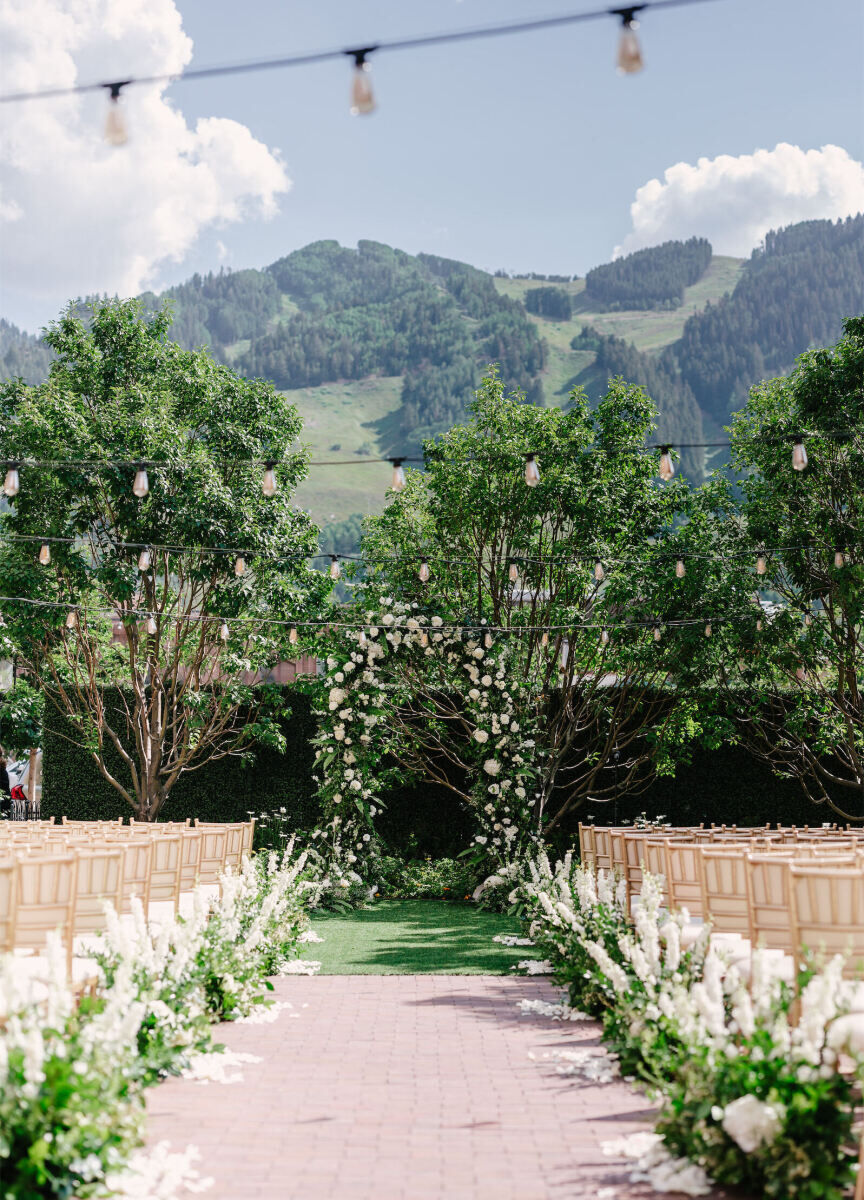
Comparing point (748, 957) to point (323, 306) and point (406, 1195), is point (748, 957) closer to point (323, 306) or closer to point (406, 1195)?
point (406, 1195)

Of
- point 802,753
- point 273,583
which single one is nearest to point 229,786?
point 273,583

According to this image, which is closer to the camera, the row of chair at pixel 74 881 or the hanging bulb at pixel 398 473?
the row of chair at pixel 74 881

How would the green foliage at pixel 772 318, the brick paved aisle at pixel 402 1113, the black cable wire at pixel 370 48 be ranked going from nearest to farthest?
the brick paved aisle at pixel 402 1113
the black cable wire at pixel 370 48
the green foliage at pixel 772 318

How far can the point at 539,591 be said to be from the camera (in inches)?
692

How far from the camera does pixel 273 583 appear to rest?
56.3 feet

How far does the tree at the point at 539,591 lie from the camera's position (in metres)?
16.4

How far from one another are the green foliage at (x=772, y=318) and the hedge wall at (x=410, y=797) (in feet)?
354

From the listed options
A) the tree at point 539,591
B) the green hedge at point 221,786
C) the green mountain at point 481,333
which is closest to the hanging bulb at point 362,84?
the tree at point 539,591

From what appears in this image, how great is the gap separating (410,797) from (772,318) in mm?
126569

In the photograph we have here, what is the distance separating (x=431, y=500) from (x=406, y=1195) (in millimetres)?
13942

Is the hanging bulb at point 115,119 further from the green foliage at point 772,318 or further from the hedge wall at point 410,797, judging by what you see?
the green foliage at point 772,318

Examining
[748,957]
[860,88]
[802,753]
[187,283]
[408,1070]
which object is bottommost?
[408,1070]

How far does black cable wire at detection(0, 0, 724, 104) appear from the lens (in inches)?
200

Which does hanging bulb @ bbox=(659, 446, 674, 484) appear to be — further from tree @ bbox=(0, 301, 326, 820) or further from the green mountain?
the green mountain
